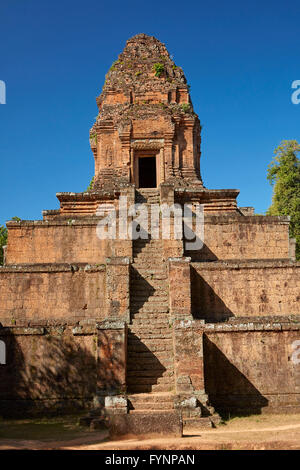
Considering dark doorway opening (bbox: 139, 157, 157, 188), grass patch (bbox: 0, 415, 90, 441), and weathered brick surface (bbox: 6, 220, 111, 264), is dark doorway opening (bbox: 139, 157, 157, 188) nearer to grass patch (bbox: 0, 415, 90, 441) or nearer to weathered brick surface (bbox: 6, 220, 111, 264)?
weathered brick surface (bbox: 6, 220, 111, 264)

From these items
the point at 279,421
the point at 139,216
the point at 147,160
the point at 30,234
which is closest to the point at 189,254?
the point at 139,216

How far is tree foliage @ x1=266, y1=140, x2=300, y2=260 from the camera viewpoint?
91.8 feet

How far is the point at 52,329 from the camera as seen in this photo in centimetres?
1111

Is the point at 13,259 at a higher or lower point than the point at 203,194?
lower

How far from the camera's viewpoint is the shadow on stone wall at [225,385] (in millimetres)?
10797

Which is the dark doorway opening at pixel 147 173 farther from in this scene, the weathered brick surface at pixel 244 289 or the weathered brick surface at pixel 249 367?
the weathered brick surface at pixel 249 367

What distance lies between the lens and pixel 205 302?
42.5 ft

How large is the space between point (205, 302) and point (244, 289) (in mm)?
1194

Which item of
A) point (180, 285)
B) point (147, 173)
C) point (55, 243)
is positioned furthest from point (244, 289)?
point (147, 173)

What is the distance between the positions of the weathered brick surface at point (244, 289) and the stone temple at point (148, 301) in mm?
29

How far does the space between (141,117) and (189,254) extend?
6497 mm

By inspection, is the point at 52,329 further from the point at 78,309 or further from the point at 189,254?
the point at 189,254

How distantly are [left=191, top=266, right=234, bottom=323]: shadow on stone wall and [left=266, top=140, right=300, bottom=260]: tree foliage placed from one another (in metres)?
15.8

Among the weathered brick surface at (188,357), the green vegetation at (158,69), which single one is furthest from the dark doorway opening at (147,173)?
the weathered brick surface at (188,357)
